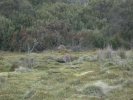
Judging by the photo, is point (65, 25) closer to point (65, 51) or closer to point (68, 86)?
point (65, 51)

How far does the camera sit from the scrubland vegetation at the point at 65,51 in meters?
16.4

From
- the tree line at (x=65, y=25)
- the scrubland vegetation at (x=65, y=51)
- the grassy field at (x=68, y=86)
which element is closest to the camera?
the grassy field at (x=68, y=86)

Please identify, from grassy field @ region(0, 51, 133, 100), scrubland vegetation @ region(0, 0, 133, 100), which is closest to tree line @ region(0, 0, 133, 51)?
scrubland vegetation @ region(0, 0, 133, 100)

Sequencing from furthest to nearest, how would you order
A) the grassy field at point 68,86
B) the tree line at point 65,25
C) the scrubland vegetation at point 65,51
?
the tree line at point 65,25, the scrubland vegetation at point 65,51, the grassy field at point 68,86

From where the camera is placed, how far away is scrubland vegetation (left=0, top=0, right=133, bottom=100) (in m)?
16.4

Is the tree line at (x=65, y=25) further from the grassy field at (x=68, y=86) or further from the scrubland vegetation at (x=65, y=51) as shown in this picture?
the grassy field at (x=68, y=86)

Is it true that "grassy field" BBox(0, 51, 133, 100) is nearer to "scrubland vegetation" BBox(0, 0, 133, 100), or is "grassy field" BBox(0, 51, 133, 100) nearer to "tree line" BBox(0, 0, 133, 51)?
"scrubland vegetation" BBox(0, 0, 133, 100)

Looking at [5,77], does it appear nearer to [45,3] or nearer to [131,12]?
[131,12]

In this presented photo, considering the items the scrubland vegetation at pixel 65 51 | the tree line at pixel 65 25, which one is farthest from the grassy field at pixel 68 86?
the tree line at pixel 65 25

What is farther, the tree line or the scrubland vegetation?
the tree line

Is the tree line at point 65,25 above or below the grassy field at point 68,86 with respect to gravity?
below

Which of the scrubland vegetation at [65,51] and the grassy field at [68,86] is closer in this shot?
the grassy field at [68,86]

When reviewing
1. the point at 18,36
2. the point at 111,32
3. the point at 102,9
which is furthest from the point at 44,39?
the point at 102,9

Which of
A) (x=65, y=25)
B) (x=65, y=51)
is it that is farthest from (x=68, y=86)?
(x=65, y=25)
